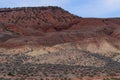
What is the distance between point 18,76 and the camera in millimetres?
45812

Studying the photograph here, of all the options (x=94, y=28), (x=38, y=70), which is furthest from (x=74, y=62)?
(x=94, y=28)

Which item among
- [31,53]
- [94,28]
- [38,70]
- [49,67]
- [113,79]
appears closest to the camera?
[113,79]

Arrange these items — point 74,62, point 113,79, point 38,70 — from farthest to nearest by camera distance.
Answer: point 74,62, point 38,70, point 113,79

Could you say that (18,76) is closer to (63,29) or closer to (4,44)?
(4,44)

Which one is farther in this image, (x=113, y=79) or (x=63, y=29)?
(x=63, y=29)

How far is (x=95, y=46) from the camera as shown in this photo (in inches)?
3290

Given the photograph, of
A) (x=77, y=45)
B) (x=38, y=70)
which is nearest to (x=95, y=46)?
(x=77, y=45)

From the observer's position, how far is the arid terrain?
50.6 m

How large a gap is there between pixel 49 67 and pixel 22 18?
55238 mm

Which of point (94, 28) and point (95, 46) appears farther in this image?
point (94, 28)

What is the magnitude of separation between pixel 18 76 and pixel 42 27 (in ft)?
199

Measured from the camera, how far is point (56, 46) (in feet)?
260

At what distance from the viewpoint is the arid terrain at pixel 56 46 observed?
50.6 meters

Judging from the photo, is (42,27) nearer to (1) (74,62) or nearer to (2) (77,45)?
(2) (77,45)
